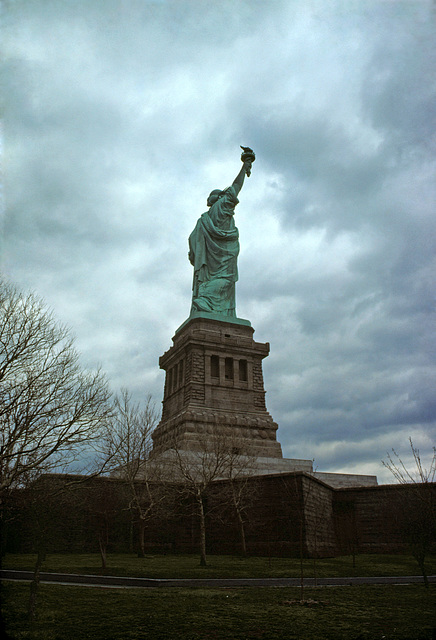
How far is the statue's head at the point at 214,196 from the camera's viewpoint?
53.2 m

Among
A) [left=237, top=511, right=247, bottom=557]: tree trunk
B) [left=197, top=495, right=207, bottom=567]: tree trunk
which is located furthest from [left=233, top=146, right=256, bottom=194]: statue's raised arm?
[left=197, top=495, right=207, bottom=567]: tree trunk

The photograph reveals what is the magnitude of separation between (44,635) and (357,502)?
2332 cm

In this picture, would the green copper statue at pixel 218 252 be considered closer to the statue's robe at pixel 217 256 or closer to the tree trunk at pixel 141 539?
the statue's robe at pixel 217 256

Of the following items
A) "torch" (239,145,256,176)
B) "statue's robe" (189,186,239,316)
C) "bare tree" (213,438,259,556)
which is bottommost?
"bare tree" (213,438,259,556)

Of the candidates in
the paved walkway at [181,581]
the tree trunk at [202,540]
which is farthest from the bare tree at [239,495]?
the paved walkway at [181,581]

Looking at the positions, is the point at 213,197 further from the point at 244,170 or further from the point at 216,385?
the point at 216,385

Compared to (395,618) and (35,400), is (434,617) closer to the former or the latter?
(395,618)

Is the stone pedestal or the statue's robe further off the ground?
the statue's robe

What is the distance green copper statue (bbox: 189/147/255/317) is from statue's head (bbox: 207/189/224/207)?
1.12 feet

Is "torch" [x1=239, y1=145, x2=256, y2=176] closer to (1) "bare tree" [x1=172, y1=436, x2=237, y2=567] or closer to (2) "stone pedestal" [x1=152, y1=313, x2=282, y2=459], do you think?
(2) "stone pedestal" [x1=152, y1=313, x2=282, y2=459]

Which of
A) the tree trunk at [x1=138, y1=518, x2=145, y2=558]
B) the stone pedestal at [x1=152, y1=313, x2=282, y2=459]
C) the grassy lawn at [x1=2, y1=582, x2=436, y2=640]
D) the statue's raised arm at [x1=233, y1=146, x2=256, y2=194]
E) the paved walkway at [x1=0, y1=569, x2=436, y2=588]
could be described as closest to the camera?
the grassy lawn at [x1=2, y1=582, x2=436, y2=640]

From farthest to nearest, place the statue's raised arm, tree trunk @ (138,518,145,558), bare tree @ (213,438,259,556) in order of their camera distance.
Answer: the statue's raised arm → bare tree @ (213,438,259,556) → tree trunk @ (138,518,145,558)

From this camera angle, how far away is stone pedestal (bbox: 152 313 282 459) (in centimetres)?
3966

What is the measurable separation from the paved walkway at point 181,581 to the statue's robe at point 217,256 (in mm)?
32825
